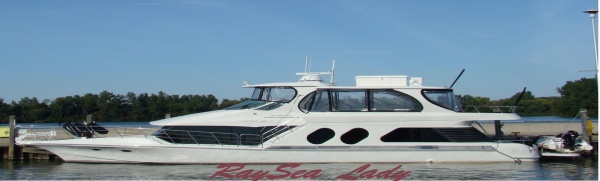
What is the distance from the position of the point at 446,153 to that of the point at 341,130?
2.80 metres

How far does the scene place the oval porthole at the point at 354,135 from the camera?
16797 mm

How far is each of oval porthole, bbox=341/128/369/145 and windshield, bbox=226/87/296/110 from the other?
1.80 meters

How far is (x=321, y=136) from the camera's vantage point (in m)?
16.8

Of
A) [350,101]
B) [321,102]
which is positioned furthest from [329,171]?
[350,101]

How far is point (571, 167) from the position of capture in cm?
1702

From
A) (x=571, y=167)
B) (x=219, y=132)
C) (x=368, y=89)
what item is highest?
(x=368, y=89)

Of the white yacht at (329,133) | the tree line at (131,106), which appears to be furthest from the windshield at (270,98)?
the tree line at (131,106)

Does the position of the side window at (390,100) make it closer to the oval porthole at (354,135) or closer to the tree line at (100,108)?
the oval porthole at (354,135)

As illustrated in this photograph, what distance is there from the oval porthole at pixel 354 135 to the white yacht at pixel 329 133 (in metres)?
0.03

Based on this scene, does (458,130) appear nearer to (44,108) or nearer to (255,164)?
(255,164)

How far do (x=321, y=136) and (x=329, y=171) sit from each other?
4.54ft

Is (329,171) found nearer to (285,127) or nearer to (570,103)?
(285,127)

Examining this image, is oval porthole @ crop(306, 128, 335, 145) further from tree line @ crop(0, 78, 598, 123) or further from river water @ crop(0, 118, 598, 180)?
tree line @ crop(0, 78, 598, 123)

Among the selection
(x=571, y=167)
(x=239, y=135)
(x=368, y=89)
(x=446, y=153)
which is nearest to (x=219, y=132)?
(x=239, y=135)
